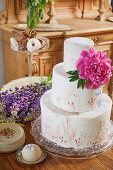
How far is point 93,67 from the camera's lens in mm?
1059

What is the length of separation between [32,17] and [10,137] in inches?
57.5

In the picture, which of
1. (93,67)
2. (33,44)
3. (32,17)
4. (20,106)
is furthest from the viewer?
(32,17)

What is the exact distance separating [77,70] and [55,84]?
131 mm

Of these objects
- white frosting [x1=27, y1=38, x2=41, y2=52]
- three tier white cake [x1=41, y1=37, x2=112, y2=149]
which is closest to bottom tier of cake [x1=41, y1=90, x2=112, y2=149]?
three tier white cake [x1=41, y1=37, x2=112, y2=149]

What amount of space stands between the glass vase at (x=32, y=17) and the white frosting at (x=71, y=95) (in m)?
1.33

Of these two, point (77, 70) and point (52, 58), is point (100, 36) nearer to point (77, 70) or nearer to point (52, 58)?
point (52, 58)

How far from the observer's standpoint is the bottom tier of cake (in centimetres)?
117

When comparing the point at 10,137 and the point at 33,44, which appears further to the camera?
the point at 33,44

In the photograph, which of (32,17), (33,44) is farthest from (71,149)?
(32,17)

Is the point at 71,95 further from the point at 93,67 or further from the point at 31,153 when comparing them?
the point at 31,153

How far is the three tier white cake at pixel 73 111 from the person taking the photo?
1.15 meters

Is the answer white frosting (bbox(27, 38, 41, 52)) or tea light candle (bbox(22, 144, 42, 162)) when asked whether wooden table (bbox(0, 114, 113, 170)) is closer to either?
tea light candle (bbox(22, 144, 42, 162))

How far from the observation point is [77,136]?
1205 mm

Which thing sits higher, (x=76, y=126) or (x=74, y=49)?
(x=74, y=49)
